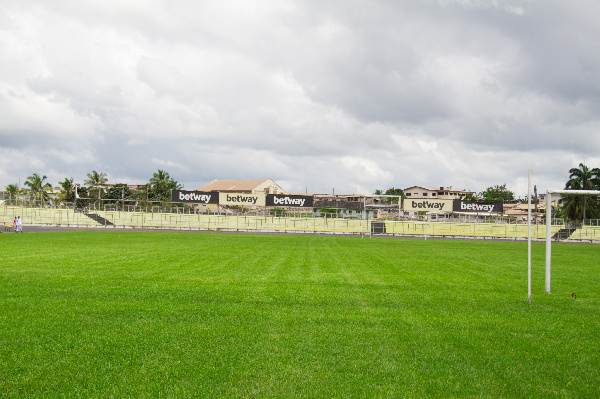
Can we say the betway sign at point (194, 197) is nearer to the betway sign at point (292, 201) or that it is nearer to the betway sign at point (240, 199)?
the betway sign at point (240, 199)

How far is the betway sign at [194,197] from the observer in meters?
61.7

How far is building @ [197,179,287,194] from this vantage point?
361 ft

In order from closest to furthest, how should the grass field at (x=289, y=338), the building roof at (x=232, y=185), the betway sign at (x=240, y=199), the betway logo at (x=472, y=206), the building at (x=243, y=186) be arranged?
the grass field at (x=289, y=338)
the betway sign at (x=240, y=199)
the betway logo at (x=472, y=206)
the building at (x=243, y=186)
the building roof at (x=232, y=185)

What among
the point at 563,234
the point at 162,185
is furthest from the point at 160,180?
the point at 563,234

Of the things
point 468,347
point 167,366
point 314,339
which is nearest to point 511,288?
point 468,347

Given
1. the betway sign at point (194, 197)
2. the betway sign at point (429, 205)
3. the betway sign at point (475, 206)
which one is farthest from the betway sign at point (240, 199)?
the betway sign at point (475, 206)

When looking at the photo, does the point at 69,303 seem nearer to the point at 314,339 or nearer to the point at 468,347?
Result: the point at 314,339

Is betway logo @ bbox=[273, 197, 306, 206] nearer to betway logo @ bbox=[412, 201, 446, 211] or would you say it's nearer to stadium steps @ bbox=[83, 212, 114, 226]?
betway logo @ bbox=[412, 201, 446, 211]

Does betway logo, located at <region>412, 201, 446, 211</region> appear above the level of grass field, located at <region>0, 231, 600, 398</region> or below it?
above

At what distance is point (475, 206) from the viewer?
2502 inches

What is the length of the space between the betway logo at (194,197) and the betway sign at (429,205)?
28526 millimetres

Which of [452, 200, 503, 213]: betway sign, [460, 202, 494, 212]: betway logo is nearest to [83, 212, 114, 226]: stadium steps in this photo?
[452, 200, 503, 213]: betway sign

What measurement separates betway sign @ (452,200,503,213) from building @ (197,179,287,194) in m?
54.0

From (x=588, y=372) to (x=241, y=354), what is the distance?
13.4 feet
